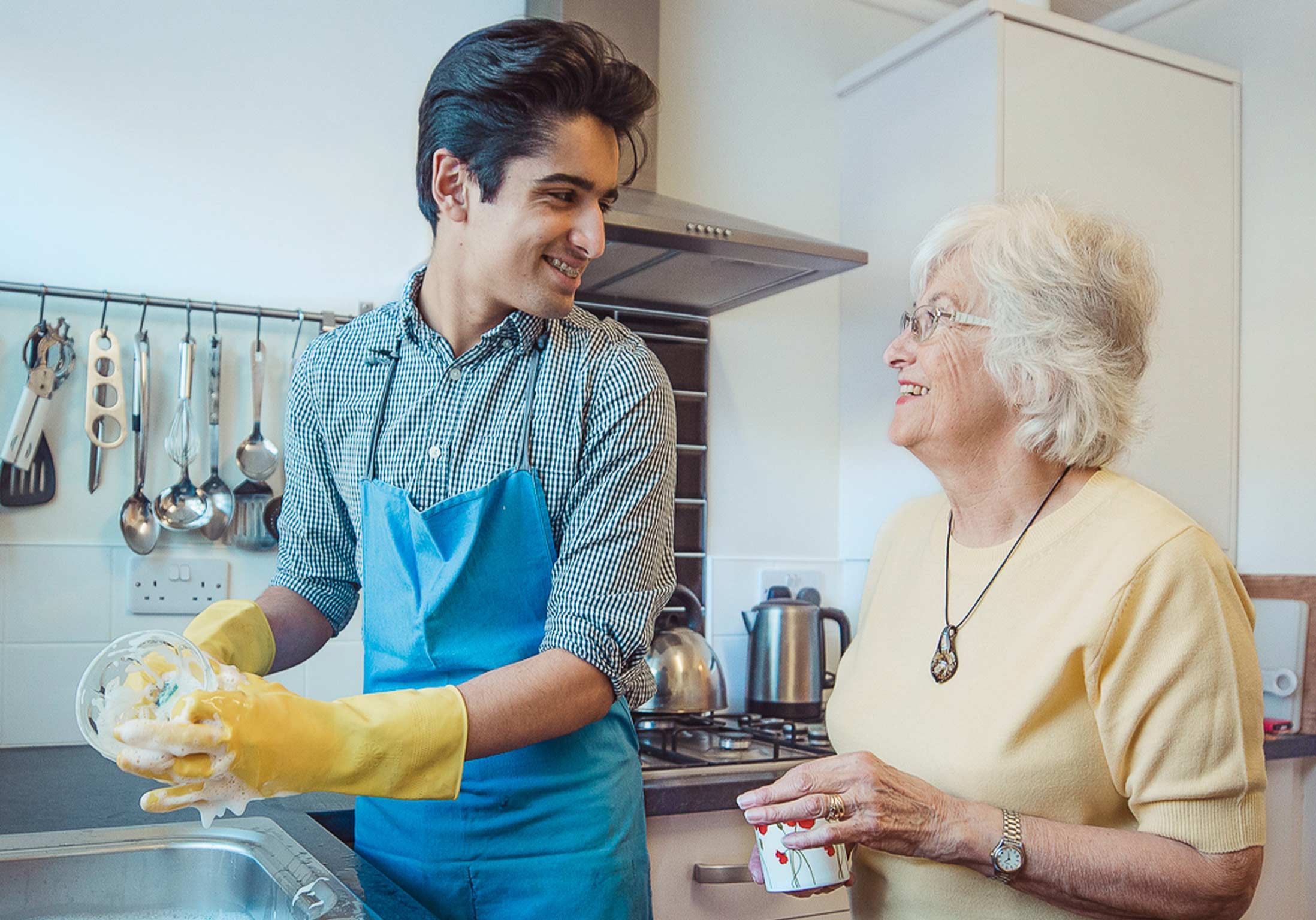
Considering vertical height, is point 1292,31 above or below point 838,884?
above

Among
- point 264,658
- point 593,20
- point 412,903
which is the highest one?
point 593,20

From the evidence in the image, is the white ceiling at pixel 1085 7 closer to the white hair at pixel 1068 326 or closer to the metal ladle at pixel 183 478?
the white hair at pixel 1068 326

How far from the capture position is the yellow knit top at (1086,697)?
39.6 inches

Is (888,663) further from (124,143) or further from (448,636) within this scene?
(124,143)

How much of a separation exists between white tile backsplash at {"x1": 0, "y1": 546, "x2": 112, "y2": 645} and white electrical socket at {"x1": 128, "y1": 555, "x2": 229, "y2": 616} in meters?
0.04

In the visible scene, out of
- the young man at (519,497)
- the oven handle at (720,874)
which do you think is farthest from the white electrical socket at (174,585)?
the oven handle at (720,874)

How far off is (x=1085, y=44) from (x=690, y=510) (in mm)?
1201

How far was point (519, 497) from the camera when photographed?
116cm

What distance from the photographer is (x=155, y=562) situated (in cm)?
192

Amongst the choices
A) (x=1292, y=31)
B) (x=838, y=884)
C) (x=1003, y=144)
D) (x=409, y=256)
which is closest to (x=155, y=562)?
(x=409, y=256)

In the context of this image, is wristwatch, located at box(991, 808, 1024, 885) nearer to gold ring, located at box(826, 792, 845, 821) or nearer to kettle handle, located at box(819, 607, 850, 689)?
gold ring, located at box(826, 792, 845, 821)

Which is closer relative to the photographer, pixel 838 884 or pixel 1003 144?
pixel 838 884

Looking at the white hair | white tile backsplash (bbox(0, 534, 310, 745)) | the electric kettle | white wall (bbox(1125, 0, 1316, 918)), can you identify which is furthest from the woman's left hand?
white wall (bbox(1125, 0, 1316, 918))

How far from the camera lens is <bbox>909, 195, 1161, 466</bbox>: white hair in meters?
1.16
